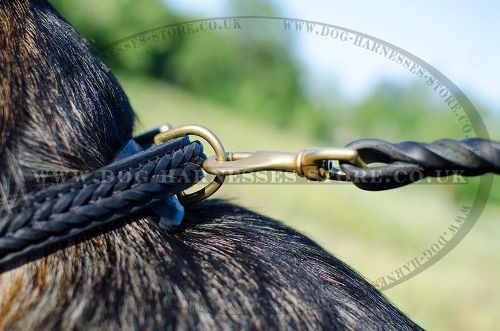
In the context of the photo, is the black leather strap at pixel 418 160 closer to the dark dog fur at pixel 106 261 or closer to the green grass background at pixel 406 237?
the dark dog fur at pixel 106 261

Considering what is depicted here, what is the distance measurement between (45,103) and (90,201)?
20 centimetres

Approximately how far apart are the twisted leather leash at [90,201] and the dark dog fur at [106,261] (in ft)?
0.14

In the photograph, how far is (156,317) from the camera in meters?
0.92

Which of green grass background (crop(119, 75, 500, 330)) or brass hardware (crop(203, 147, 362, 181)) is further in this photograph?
green grass background (crop(119, 75, 500, 330))

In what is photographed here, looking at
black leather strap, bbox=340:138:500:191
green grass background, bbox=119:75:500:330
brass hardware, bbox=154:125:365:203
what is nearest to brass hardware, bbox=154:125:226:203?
brass hardware, bbox=154:125:365:203

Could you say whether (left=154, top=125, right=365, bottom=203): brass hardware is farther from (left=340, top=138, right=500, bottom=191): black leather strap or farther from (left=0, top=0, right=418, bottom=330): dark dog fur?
(left=0, top=0, right=418, bottom=330): dark dog fur

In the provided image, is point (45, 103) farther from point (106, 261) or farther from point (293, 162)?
point (293, 162)

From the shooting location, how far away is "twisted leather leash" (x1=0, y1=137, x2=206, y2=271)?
93 cm

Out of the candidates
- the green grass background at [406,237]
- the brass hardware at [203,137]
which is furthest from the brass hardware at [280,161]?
the green grass background at [406,237]

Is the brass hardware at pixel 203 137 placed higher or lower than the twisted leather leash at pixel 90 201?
higher

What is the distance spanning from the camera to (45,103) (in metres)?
1.02

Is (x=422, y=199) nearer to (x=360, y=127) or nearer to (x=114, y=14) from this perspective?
(x=360, y=127)

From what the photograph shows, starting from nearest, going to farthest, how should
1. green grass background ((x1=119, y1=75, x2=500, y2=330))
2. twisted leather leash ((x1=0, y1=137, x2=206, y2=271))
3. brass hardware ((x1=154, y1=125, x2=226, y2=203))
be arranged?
twisted leather leash ((x1=0, y1=137, x2=206, y2=271)) → brass hardware ((x1=154, y1=125, x2=226, y2=203)) → green grass background ((x1=119, y1=75, x2=500, y2=330))

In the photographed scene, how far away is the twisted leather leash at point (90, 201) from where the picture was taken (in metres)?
0.93
